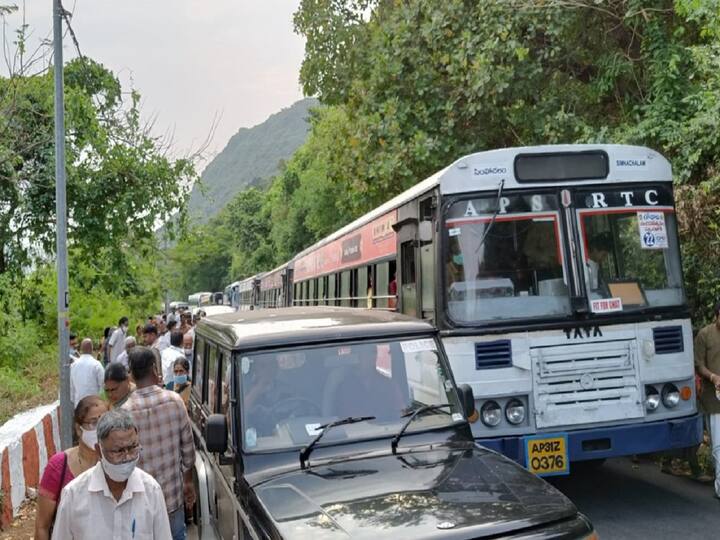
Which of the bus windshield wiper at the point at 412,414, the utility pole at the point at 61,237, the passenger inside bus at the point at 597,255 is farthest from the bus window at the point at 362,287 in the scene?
the bus windshield wiper at the point at 412,414

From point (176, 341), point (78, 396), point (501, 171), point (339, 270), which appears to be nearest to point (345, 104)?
Result: point (339, 270)


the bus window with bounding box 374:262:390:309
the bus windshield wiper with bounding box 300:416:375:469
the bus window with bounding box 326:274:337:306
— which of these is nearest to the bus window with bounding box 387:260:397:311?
the bus window with bounding box 374:262:390:309

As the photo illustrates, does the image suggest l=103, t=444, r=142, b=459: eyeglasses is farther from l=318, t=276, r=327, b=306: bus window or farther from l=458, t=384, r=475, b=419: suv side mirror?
l=318, t=276, r=327, b=306: bus window

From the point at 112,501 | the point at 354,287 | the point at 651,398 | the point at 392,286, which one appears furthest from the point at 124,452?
the point at 354,287

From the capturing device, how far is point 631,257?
810 cm

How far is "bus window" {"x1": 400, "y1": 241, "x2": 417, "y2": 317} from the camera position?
914 centimetres

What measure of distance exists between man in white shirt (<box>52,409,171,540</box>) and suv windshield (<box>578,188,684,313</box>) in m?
5.09

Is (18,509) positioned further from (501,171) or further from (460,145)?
(460,145)

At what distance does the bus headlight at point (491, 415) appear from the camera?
7570mm

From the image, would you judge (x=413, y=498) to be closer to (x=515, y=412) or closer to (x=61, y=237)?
(x=515, y=412)

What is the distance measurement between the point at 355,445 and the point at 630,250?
4.24 metres

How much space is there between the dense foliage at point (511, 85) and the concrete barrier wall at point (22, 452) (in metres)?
8.09

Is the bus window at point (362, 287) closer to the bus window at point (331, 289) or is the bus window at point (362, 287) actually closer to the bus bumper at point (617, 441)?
the bus window at point (331, 289)

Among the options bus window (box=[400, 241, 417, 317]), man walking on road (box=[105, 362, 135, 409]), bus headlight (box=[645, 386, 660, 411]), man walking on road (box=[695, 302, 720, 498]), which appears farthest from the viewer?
bus window (box=[400, 241, 417, 317])
